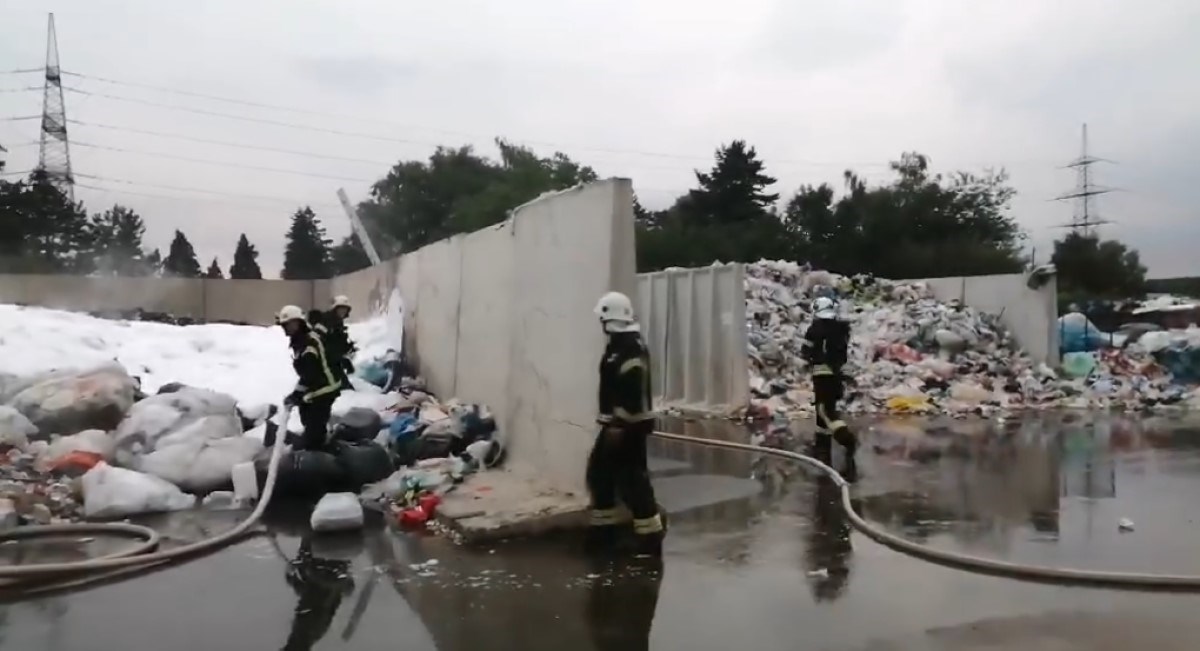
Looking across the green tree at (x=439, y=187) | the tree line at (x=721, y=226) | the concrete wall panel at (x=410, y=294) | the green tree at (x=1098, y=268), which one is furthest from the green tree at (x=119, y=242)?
the green tree at (x=1098, y=268)

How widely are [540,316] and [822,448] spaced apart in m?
3.81

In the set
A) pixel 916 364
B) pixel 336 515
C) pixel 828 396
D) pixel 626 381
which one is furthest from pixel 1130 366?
pixel 336 515

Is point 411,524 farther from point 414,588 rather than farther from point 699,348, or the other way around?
point 699,348

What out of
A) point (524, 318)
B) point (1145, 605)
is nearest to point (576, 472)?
point (524, 318)

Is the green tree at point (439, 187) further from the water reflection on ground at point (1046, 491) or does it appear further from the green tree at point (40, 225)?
the water reflection on ground at point (1046, 491)

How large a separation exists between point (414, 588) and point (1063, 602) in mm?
3212

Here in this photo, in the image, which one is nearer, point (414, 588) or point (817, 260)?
point (414, 588)

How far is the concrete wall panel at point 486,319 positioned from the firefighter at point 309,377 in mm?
1526

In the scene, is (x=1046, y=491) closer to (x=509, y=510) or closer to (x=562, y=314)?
(x=562, y=314)

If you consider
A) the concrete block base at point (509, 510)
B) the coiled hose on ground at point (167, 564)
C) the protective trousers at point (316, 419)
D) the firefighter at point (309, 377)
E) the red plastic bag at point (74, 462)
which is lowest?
the coiled hose on ground at point (167, 564)

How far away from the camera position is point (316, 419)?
25.1 ft

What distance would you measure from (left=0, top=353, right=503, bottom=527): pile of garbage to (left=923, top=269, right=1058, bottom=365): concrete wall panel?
1164cm

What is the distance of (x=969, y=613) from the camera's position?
4.54 m

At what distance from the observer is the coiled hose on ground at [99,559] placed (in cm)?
488
